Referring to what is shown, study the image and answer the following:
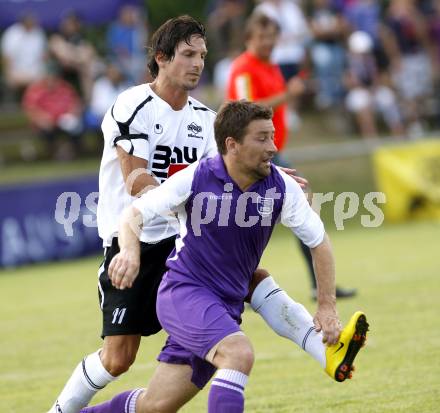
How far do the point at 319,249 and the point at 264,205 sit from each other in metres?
0.33

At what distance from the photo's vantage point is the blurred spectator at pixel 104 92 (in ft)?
56.0

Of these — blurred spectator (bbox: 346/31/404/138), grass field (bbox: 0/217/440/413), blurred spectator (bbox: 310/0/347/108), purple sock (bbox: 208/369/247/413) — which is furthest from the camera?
blurred spectator (bbox: 346/31/404/138)

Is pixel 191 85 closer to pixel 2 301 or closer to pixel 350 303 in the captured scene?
pixel 350 303

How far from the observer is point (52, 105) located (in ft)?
55.9

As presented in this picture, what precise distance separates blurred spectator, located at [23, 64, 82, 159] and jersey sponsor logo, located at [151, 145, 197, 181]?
11783 millimetres

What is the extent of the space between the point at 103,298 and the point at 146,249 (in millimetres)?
340

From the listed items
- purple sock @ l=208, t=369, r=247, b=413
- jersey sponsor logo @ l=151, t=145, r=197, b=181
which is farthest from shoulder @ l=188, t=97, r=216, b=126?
purple sock @ l=208, t=369, r=247, b=413

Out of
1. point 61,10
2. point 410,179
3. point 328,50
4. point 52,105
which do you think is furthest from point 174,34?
point 328,50

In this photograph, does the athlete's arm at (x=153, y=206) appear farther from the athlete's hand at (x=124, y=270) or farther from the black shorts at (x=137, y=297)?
the black shorts at (x=137, y=297)

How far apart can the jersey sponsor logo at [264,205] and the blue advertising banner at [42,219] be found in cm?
926

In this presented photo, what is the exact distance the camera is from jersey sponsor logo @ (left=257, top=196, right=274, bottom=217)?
4.73 metres

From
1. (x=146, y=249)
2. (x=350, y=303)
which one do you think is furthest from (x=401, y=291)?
(x=146, y=249)

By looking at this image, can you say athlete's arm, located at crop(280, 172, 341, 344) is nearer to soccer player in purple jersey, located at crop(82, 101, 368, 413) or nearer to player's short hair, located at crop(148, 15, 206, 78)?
soccer player in purple jersey, located at crop(82, 101, 368, 413)

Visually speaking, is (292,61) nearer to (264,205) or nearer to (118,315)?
(118,315)
